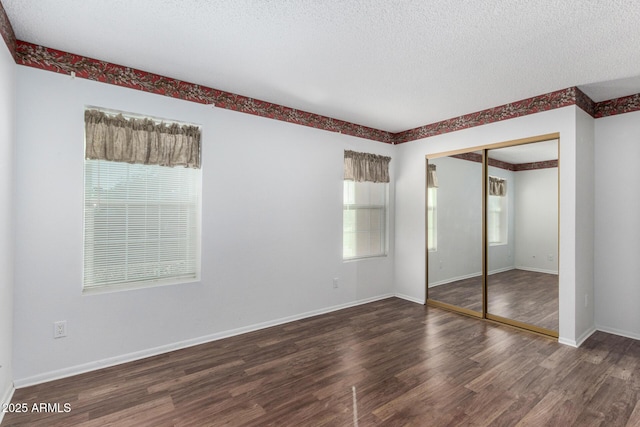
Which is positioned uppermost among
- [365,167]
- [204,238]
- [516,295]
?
[365,167]

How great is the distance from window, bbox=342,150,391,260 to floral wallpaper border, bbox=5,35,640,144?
432mm

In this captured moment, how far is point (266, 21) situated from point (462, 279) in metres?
3.85

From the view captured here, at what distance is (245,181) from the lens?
3.53 metres

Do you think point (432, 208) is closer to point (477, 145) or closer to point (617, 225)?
point (477, 145)

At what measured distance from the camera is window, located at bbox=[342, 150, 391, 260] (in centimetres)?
452

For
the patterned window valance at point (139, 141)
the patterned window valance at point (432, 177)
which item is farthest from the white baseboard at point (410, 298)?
the patterned window valance at point (139, 141)

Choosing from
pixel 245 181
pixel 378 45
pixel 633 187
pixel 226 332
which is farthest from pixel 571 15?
pixel 226 332

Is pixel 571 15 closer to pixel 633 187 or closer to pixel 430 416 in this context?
pixel 633 187

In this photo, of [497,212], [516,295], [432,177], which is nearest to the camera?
[516,295]

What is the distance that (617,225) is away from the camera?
3502 mm

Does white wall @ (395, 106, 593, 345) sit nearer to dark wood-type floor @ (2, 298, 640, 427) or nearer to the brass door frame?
the brass door frame

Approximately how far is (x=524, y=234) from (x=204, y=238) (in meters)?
3.61

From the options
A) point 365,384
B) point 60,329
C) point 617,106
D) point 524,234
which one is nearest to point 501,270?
point 524,234

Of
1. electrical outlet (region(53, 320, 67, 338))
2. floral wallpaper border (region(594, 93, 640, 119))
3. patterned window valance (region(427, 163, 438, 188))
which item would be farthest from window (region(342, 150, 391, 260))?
electrical outlet (region(53, 320, 67, 338))
